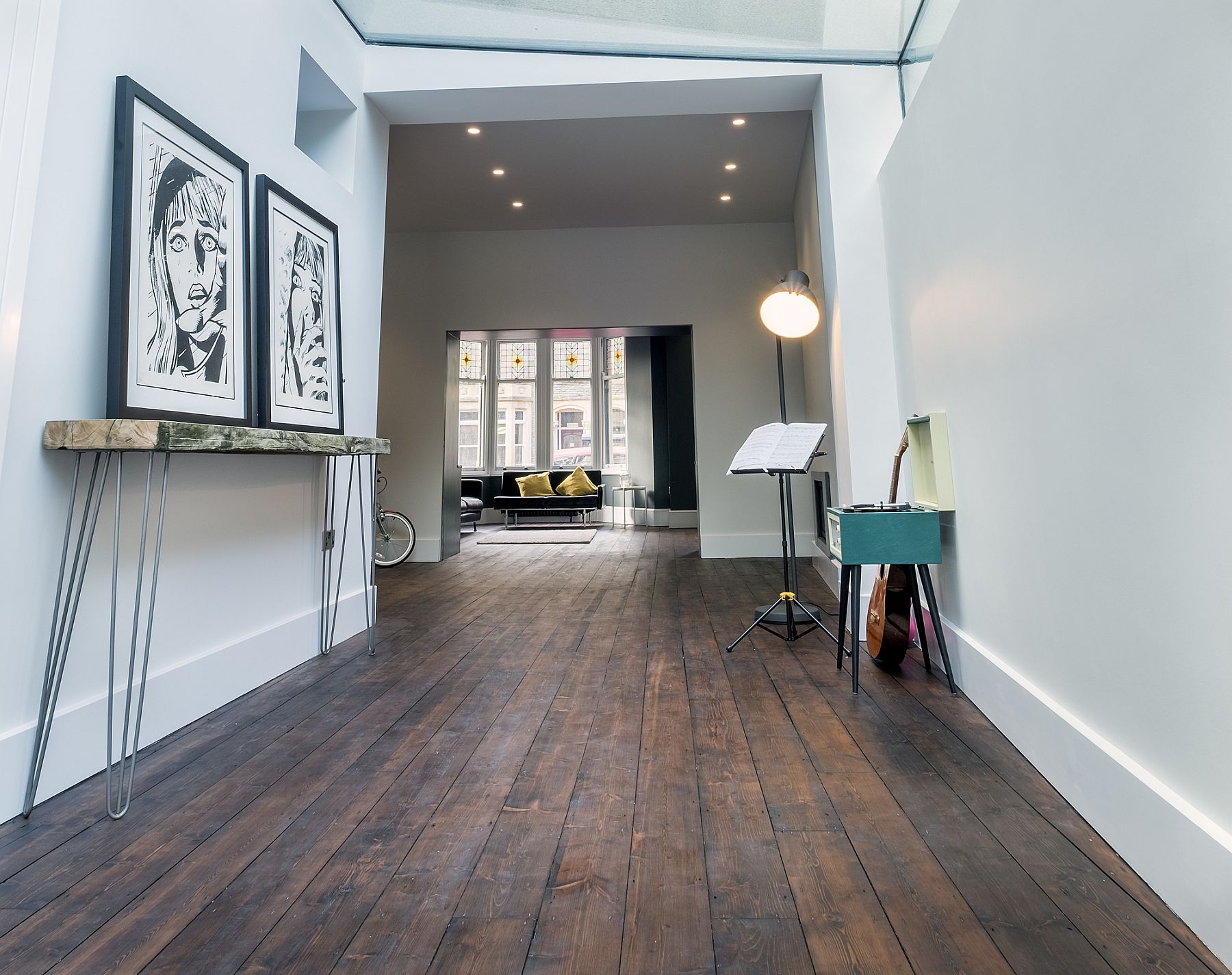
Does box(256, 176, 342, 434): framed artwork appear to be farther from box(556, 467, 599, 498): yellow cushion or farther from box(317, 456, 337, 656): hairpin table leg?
box(556, 467, 599, 498): yellow cushion

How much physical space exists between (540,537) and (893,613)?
262 inches

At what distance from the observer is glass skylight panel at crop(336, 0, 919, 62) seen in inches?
131

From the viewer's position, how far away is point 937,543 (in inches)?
95.1

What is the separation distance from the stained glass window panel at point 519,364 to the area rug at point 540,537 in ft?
11.4

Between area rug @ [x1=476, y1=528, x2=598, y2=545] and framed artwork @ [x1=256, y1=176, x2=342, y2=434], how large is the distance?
5304 millimetres

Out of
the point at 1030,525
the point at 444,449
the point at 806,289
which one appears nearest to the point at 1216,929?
the point at 1030,525

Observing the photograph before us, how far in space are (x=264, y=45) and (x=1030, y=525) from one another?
3275mm

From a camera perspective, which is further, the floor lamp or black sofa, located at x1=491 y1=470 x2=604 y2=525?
black sofa, located at x1=491 y1=470 x2=604 y2=525

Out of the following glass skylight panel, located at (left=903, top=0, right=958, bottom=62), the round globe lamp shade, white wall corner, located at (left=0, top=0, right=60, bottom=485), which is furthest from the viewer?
the round globe lamp shade

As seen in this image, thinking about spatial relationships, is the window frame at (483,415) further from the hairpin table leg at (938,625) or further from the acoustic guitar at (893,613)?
the hairpin table leg at (938,625)

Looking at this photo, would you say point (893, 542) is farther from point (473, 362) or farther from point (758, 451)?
point (473, 362)

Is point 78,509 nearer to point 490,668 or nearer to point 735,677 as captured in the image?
point 490,668

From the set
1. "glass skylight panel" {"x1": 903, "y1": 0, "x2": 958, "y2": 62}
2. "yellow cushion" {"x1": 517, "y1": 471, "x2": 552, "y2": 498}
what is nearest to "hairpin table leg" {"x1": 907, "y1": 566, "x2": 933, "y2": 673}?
"glass skylight panel" {"x1": 903, "y1": 0, "x2": 958, "y2": 62}

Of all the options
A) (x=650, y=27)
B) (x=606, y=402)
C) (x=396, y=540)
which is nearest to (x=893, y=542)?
(x=650, y=27)
